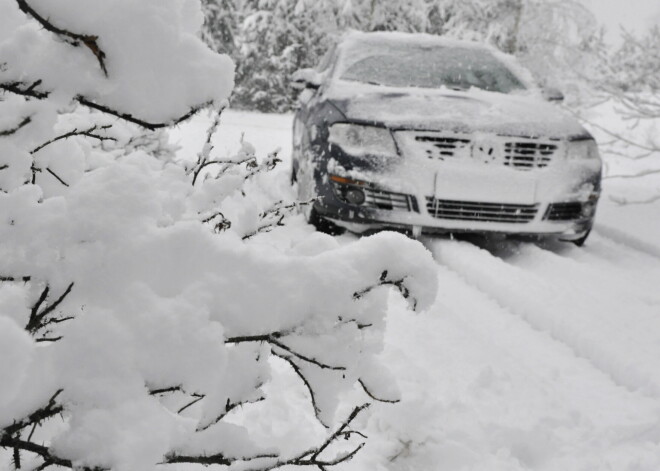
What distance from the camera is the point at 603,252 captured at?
4719 mm

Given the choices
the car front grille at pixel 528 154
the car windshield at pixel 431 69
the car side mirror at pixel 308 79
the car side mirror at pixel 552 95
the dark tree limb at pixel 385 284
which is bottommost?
the car front grille at pixel 528 154

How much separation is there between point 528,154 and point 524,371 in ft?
7.10

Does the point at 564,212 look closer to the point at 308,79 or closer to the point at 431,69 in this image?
the point at 431,69

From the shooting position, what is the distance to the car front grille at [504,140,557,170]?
421 cm

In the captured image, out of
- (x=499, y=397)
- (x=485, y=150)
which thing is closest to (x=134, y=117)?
(x=499, y=397)

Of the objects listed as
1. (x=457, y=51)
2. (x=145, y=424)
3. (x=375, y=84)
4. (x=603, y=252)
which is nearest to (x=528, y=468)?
(x=145, y=424)

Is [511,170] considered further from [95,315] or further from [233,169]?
[95,315]

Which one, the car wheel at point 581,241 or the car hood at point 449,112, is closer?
the car hood at point 449,112

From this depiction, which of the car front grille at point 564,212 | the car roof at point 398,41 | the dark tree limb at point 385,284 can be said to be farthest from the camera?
the car roof at point 398,41

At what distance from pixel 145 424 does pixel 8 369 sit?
0.21 metres

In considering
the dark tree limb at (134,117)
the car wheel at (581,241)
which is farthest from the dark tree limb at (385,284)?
the car wheel at (581,241)

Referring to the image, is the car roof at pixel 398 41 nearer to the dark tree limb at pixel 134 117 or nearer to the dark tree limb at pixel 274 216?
the dark tree limb at pixel 274 216

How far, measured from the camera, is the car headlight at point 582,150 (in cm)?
436

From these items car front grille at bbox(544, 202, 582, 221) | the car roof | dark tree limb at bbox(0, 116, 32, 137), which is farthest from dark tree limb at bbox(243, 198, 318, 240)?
the car roof
